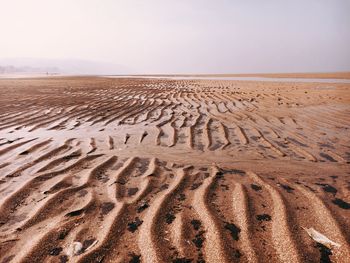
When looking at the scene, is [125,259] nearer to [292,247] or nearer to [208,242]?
[208,242]

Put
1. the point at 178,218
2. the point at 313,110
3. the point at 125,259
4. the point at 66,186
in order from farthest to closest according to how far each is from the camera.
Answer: the point at 313,110
the point at 66,186
the point at 178,218
the point at 125,259

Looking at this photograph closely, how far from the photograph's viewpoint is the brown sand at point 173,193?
2.06 m

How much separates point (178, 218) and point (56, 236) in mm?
1000

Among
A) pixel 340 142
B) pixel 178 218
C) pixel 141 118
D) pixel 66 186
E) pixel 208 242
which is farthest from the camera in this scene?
pixel 141 118

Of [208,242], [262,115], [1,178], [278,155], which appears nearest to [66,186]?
[1,178]

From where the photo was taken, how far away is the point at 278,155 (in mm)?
4207

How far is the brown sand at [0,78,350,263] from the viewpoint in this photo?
206 cm

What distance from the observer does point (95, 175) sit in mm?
3410

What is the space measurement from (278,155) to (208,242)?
252 centimetres

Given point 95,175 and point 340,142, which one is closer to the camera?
point 95,175

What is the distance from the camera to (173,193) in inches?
115

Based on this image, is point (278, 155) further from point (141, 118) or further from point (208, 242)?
point (141, 118)

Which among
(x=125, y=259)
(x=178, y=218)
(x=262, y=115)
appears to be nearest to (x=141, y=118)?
(x=262, y=115)

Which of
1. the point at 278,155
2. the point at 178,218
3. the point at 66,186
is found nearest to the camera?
the point at 178,218
